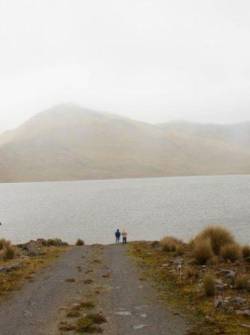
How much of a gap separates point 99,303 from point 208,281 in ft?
11.6

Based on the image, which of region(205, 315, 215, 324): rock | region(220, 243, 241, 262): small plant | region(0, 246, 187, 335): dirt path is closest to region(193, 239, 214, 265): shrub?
region(220, 243, 241, 262): small plant

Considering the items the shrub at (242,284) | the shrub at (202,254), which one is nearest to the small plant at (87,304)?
the shrub at (242,284)

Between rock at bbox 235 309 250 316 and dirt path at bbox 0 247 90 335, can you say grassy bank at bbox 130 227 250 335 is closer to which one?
rock at bbox 235 309 250 316

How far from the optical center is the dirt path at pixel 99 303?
37.9 feet

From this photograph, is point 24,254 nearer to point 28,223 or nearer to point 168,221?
point 168,221

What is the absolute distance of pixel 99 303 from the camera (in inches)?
555

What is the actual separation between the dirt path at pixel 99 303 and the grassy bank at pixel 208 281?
0.64 metres

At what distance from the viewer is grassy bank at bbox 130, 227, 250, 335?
11974mm

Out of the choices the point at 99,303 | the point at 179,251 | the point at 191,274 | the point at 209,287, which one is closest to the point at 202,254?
the point at 191,274

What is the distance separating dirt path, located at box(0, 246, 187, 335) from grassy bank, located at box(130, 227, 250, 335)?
636 mm

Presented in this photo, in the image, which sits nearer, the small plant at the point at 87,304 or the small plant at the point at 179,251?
the small plant at the point at 87,304

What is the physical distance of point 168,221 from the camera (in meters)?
64.9

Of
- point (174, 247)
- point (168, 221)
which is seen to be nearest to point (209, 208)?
point (168, 221)

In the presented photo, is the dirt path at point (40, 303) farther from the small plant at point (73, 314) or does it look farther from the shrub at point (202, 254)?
the shrub at point (202, 254)
